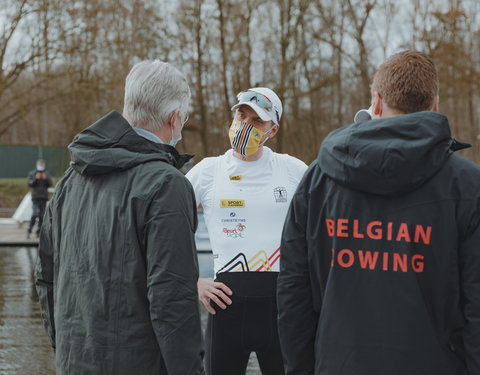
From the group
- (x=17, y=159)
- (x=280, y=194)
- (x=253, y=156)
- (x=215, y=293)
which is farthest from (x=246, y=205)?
(x=17, y=159)

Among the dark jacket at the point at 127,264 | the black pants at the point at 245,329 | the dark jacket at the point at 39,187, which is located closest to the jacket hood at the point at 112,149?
the dark jacket at the point at 127,264

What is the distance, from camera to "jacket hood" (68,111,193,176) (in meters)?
2.12

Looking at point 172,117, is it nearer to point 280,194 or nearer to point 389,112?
point 389,112

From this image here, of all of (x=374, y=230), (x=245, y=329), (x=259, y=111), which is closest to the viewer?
(x=374, y=230)

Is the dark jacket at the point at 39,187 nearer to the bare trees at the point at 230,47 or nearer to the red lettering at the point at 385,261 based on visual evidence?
the bare trees at the point at 230,47

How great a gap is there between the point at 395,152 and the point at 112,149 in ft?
3.25

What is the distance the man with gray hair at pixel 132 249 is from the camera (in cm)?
202

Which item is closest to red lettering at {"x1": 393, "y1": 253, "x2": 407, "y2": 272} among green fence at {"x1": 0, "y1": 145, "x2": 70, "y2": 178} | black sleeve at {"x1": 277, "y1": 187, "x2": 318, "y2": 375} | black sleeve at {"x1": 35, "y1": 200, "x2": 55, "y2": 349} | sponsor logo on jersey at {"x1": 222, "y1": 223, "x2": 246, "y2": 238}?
black sleeve at {"x1": 277, "y1": 187, "x2": 318, "y2": 375}

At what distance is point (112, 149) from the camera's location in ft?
7.00

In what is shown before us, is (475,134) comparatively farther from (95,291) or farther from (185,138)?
(95,291)

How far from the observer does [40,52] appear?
19219 mm

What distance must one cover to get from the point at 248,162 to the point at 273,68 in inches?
659

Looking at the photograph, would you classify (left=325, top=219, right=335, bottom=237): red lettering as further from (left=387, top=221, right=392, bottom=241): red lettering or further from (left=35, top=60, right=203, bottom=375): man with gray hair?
(left=35, top=60, right=203, bottom=375): man with gray hair

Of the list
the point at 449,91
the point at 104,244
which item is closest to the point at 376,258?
the point at 104,244
